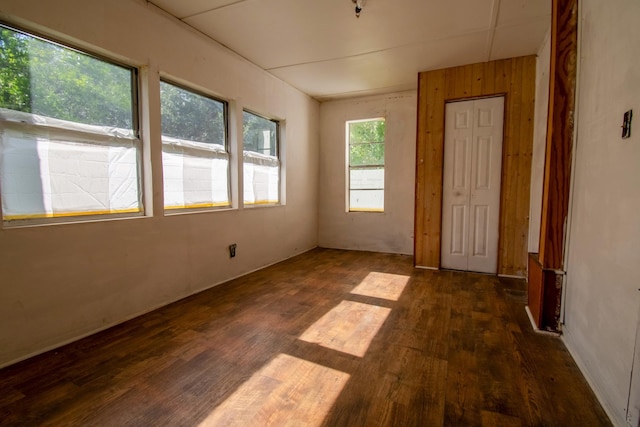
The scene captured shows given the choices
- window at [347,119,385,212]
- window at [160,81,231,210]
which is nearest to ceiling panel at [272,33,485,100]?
window at [347,119,385,212]

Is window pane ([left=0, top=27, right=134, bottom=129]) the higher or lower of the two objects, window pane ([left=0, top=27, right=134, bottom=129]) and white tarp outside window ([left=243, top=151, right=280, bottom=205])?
the higher

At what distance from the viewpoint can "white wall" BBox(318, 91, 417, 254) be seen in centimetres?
503

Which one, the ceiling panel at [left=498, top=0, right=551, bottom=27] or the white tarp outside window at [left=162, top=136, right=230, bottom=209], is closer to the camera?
the ceiling panel at [left=498, top=0, right=551, bottom=27]

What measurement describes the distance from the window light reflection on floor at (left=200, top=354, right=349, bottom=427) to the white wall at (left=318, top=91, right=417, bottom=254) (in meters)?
3.63

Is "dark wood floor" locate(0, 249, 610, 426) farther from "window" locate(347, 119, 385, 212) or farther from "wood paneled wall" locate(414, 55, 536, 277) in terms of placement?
"window" locate(347, 119, 385, 212)

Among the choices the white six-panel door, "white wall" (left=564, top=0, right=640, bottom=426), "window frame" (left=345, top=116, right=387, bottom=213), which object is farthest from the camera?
"window frame" (left=345, top=116, right=387, bottom=213)

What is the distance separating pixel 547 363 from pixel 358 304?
4.86 ft

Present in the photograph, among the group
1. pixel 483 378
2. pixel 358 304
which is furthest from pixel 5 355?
pixel 483 378

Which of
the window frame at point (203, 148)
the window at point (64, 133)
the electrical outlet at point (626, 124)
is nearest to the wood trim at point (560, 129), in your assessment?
the electrical outlet at point (626, 124)

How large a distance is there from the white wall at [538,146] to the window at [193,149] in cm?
360

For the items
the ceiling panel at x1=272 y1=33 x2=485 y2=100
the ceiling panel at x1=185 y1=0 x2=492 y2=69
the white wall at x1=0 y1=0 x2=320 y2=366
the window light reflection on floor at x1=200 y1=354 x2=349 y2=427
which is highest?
the ceiling panel at x1=272 y1=33 x2=485 y2=100

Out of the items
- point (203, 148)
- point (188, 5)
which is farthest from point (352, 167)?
point (188, 5)

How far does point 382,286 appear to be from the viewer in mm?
3496

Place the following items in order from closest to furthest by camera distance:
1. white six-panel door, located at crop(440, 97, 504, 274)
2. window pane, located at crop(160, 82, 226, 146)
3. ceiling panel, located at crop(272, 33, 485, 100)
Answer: window pane, located at crop(160, 82, 226, 146) → ceiling panel, located at crop(272, 33, 485, 100) → white six-panel door, located at crop(440, 97, 504, 274)
